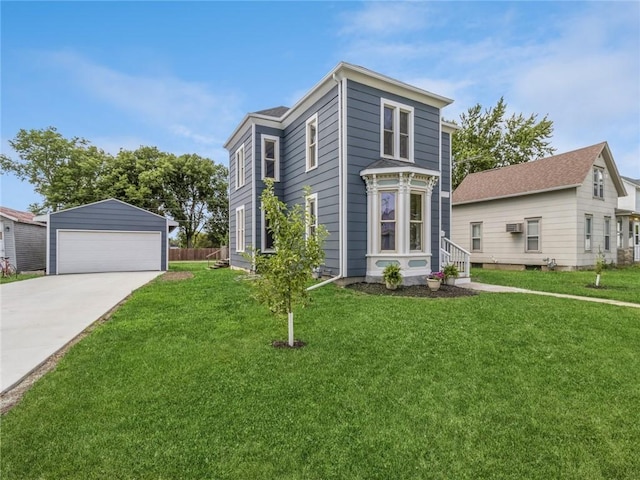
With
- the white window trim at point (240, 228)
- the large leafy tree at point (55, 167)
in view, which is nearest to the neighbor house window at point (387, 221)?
the white window trim at point (240, 228)

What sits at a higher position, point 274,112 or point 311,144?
point 274,112

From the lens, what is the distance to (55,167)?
26266 mm

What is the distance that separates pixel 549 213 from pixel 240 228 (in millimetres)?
13183

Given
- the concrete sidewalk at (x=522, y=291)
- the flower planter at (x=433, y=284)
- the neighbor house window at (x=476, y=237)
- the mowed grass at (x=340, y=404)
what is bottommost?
the mowed grass at (x=340, y=404)

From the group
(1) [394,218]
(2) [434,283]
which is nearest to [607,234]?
(2) [434,283]

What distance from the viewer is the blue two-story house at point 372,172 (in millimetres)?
8477

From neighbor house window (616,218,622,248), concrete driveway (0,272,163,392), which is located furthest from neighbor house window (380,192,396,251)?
neighbor house window (616,218,622,248)

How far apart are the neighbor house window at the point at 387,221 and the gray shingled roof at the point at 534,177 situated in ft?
30.6

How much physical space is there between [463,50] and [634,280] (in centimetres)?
952

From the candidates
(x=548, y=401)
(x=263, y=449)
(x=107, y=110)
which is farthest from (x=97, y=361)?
(x=107, y=110)

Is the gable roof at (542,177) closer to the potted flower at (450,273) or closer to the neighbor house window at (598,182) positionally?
the neighbor house window at (598,182)

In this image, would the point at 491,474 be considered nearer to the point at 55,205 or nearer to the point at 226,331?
the point at 226,331

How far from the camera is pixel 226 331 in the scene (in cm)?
491

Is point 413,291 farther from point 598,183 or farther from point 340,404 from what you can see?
point 598,183
